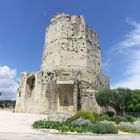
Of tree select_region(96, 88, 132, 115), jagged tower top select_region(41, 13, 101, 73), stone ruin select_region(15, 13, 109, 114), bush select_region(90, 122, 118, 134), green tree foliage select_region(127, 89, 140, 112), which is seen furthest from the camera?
green tree foliage select_region(127, 89, 140, 112)

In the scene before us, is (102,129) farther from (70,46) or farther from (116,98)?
(70,46)

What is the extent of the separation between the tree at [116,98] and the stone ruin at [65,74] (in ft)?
7.89

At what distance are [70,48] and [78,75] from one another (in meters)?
4.33

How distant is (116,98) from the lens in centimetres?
3009

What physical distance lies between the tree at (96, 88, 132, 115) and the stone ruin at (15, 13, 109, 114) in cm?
241

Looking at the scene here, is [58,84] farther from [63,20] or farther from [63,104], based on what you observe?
[63,20]

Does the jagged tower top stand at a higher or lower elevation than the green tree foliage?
higher

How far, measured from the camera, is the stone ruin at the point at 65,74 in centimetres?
3097

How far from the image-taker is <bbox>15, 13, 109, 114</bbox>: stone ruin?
102 feet

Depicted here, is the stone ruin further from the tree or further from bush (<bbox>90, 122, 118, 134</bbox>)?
bush (<bbox>90, 122, 118, 134</bbox>)

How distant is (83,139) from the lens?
11633 millimetres

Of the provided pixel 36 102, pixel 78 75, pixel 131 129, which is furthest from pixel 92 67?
pixel 131 129

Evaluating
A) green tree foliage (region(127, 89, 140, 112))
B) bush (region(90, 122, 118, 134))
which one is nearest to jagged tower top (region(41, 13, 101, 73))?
green tree foliage (region(127, 89, 140, 112))

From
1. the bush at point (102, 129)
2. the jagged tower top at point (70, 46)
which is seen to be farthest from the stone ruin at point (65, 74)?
the bush at point (102, 129)
